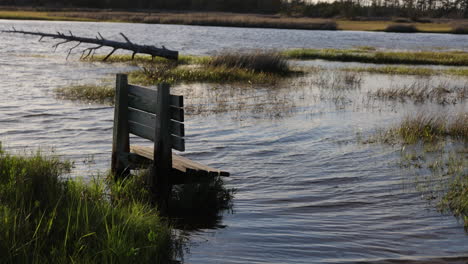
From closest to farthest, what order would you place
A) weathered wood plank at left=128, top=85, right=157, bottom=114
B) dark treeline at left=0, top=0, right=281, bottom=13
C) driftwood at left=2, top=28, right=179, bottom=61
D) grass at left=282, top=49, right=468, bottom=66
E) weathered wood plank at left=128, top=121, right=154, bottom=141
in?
weathered wood plank at left=128, top=85, right=157, bottom=114, weathered wood plank at left=128, top=121, right=154, bottom=141, driftwood at left=2, top=28, right=179, bottom=61, grass at left=282, top=49, right=468, bottom=66, dark treeline at left=0, top=0, right=281, bottom=13

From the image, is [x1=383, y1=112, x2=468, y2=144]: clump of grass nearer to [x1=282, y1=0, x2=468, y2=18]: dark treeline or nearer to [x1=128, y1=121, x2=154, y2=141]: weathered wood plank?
[x1=128, y1=121, x2=154, y2=141]: weathered wood plank

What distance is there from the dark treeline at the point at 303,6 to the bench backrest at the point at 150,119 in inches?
4921

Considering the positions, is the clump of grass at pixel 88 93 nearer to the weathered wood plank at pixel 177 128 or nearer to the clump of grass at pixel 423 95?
the clump of grass at pixel 423 95

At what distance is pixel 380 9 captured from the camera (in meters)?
160

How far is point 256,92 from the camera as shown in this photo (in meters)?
22.3

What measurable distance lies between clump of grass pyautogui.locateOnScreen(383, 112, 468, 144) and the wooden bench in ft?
22.5

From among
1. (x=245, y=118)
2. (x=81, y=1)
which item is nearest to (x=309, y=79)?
(x=245, y=118)

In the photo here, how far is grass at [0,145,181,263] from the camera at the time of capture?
5.05 metres

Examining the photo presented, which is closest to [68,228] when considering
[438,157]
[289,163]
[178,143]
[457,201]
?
[178,143]

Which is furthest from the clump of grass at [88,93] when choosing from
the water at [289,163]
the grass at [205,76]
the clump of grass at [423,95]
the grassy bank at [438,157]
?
the clump of grass at [423,95]

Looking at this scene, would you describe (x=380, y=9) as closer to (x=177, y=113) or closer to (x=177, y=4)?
(x=177, y=4)

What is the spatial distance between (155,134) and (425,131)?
8.26 meters

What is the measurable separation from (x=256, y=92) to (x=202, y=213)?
1466 cm

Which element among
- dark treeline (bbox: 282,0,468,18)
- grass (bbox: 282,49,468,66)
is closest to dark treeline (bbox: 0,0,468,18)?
dark treeline (bbox: 282,0,468,18)
